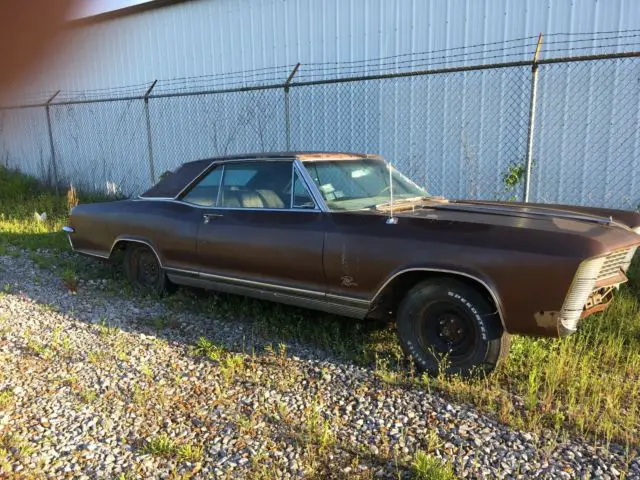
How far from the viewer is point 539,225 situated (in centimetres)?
342

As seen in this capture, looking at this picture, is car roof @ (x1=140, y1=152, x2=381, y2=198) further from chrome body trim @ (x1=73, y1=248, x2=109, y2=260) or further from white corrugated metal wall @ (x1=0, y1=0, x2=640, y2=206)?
white corrugated metal wall @ (x1=0, y1=0, x2=640, y2=206)

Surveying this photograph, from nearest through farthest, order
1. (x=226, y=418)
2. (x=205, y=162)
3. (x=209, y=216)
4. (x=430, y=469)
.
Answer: (x=430, y=469)
(x=226, y=418)
(x=209, y=216)
(x=205, y=162)

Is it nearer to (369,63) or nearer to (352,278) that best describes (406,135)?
(369,63)

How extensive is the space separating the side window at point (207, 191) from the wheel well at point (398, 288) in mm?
1878

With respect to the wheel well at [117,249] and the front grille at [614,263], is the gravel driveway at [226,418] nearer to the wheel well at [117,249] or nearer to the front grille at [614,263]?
the front grille at [614,263]

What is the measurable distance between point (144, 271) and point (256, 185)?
69.8 inches

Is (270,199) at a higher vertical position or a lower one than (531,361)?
higher

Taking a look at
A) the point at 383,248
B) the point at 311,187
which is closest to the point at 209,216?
the point at 311,187

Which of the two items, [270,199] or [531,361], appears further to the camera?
[270,199]

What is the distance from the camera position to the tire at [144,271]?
208 inches

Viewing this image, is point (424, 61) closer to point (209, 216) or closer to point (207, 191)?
point (207, 191)

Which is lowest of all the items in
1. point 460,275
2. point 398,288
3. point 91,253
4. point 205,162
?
point 91,253

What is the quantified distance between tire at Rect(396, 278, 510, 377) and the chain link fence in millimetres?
2970

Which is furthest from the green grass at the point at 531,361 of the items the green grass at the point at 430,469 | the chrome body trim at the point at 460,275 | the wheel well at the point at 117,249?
the wheel well at the point at 117,249
